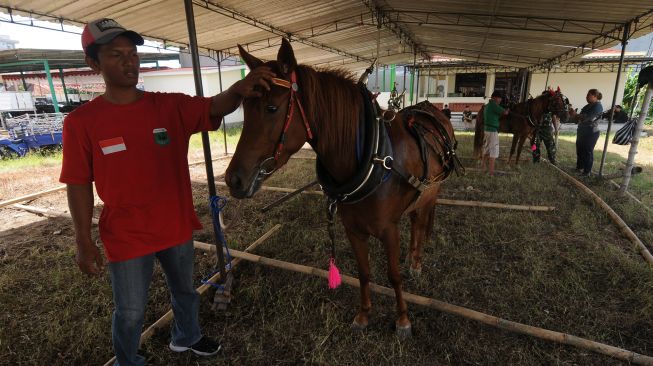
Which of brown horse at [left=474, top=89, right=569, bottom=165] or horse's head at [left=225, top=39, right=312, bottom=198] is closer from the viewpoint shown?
horse's head at [left=225, top=39, right=312, bottom=198]

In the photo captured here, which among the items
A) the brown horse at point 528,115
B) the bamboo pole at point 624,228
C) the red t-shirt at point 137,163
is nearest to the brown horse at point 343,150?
the red t-shirt at point 137,163

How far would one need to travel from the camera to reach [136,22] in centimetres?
556

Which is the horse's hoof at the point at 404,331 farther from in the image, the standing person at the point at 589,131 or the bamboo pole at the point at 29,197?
the standing person at the point at 589,131

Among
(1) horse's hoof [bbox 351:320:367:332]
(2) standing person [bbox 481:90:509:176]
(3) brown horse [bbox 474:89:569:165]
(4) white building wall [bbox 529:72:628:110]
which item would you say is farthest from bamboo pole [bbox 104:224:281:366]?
(4) white building wall [bbox 529:72:628:110]

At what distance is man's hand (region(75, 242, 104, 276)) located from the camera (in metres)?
1.56

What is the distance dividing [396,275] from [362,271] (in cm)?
26

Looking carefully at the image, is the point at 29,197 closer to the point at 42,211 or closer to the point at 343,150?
the point at 42,211

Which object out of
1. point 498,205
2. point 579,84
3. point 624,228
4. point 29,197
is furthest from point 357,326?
point 579,84

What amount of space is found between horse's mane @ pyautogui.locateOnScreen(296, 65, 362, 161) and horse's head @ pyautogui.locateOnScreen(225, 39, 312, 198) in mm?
95

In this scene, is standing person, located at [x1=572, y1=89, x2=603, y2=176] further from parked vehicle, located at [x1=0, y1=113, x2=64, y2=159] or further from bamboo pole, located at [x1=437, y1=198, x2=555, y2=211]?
parked vehicle, located at [x1=0, y1=113, x2=64, y2=159]

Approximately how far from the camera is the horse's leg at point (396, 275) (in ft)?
7.20

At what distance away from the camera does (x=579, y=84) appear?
20297 mm

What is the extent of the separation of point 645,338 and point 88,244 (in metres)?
3.77

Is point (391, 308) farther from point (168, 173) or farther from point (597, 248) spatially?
point (597, 248)
